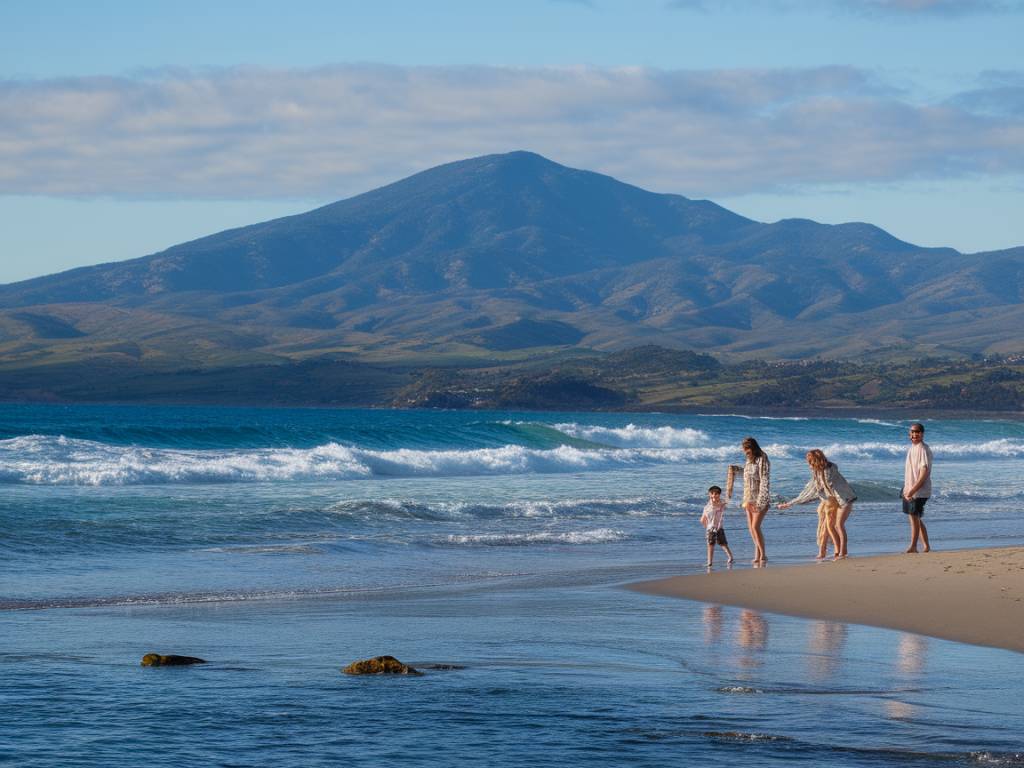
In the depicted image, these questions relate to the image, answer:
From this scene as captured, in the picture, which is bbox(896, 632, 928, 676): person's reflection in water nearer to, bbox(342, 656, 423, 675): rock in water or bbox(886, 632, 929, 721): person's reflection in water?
bbox(886, 632, 929, 721): person's reflection in water

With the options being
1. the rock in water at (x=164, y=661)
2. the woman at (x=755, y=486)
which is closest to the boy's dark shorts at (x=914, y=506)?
the woman at (x=755, y=486)

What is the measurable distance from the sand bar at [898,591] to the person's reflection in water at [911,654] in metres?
0.33

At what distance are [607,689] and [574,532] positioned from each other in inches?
632

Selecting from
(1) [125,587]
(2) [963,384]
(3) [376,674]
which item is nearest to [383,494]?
Result: (1) [125,587]

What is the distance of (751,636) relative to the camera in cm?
1359

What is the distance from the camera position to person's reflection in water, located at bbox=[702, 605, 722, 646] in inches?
527

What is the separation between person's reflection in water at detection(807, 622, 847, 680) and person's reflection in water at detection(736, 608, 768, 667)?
41 centimetres

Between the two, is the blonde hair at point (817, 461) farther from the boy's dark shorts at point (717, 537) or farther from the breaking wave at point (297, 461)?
the breaking wave at point (297, 461)

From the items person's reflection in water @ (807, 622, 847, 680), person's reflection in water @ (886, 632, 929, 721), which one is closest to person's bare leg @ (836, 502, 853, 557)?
person's reflection in water @ (807, 622, 847, 680)

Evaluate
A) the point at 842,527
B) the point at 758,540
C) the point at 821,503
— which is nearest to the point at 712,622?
the point at 758,540

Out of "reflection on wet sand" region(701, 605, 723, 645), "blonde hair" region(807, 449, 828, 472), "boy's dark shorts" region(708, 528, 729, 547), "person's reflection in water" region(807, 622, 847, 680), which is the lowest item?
"reflection on wet sand" region(701, 605, 723, 645)

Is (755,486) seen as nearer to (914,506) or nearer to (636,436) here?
(914,506)

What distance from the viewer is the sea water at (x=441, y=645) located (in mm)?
9000

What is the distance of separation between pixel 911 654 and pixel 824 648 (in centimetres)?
77
